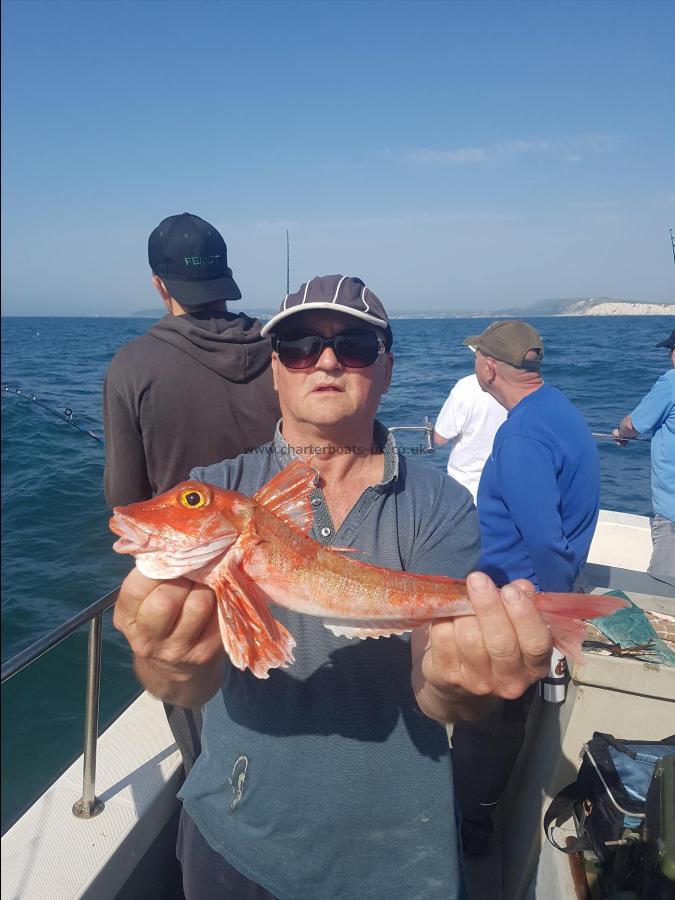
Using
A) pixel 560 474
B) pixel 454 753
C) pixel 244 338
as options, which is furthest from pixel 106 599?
pixel 560 474

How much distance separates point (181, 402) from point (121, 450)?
1.37 ft

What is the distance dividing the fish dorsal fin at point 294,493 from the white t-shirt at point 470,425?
12.7 feet

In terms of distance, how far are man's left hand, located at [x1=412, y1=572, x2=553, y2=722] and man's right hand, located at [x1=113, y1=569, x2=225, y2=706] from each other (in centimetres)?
82

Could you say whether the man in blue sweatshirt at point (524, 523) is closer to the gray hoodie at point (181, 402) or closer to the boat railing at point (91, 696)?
the gray hoodie at point (181, 402)

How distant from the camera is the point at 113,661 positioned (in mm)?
7547

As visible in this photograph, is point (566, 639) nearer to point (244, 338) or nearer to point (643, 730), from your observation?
point (643, 730)

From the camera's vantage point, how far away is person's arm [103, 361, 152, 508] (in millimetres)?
2996

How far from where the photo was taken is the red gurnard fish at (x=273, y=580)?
6.46 feet

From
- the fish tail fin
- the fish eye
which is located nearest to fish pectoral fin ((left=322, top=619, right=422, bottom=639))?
the fish tail fin

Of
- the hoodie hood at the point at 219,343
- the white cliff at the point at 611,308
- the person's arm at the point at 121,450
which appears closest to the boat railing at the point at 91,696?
the person's arm at the point at 121,450

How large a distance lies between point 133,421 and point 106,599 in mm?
912

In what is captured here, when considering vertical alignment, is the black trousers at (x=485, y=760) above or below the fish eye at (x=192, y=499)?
below

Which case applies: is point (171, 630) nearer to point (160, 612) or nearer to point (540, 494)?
point (160, 612)

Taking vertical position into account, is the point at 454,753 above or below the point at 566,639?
below
